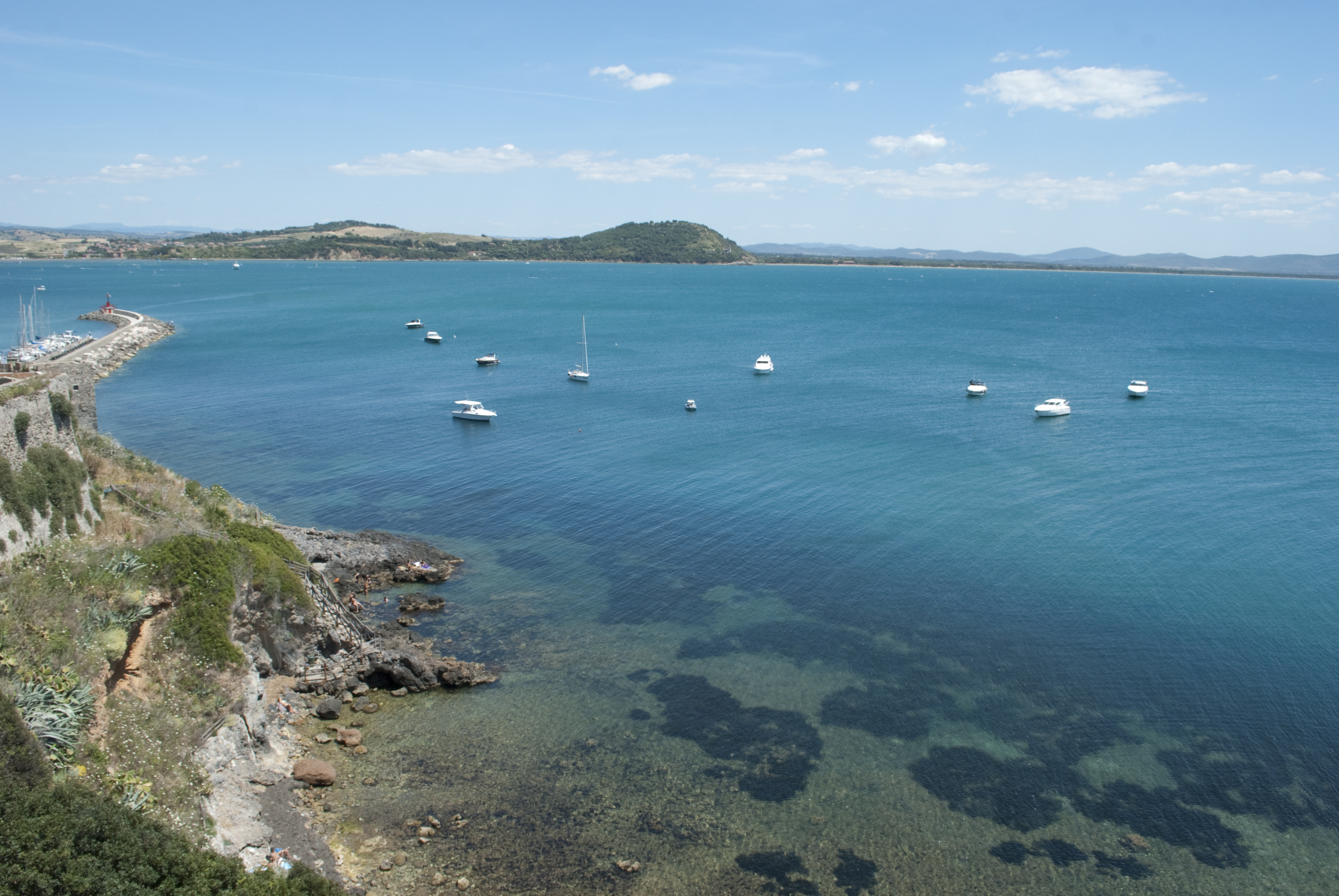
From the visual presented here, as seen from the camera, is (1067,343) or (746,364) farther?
(1067,343)

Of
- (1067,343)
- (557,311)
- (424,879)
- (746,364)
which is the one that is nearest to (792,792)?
(424,879)

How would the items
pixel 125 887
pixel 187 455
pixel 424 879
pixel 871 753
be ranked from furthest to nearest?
pixel 187 455
pixel 871 753
pixel 424 879
pixel 125 887

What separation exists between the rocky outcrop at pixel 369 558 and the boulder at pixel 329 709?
30.5ft

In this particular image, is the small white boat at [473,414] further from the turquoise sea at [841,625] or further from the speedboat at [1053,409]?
the speedboat at [1053,409]

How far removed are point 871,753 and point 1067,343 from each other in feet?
411

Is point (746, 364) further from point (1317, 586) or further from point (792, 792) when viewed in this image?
point (792, 792)

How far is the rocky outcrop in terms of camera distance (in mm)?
38500

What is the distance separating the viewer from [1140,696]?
1186 inches

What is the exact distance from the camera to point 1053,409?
7650 cm

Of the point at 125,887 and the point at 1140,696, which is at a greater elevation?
the point at 125,887

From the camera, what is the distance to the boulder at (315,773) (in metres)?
24.5

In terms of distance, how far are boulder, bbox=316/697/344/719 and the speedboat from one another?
69104mm

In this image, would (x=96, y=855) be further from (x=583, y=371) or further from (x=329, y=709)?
(x=583, y=371)

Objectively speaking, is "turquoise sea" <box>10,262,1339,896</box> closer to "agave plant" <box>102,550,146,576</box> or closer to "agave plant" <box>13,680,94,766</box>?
"agave plant" <box>13,680,94,766</box>
